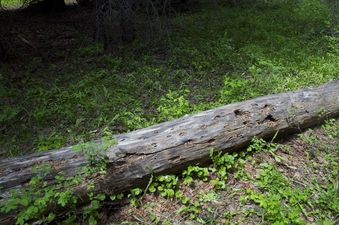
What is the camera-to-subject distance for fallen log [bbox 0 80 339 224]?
124 inches

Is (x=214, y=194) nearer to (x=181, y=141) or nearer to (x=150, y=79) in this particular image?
(x=181, y=141)

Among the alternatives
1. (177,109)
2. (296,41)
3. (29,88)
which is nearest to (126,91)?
(177,109)

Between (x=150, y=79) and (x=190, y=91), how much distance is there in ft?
2.71

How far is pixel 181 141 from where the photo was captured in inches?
142

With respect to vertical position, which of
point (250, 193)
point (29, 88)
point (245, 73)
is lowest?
point (250, 193)

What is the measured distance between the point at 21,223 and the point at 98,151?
915mm

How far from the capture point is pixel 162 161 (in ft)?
11.3

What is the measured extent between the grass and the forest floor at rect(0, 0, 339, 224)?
0.02 m

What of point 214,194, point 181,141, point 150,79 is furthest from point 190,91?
point 214,194

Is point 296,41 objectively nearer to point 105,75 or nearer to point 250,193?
point 105,75

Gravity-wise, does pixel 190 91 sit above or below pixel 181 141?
below

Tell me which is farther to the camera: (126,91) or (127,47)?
(127,47)

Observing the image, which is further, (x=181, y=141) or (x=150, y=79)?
(x=150, y=79)

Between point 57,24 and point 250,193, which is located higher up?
point 57,24
